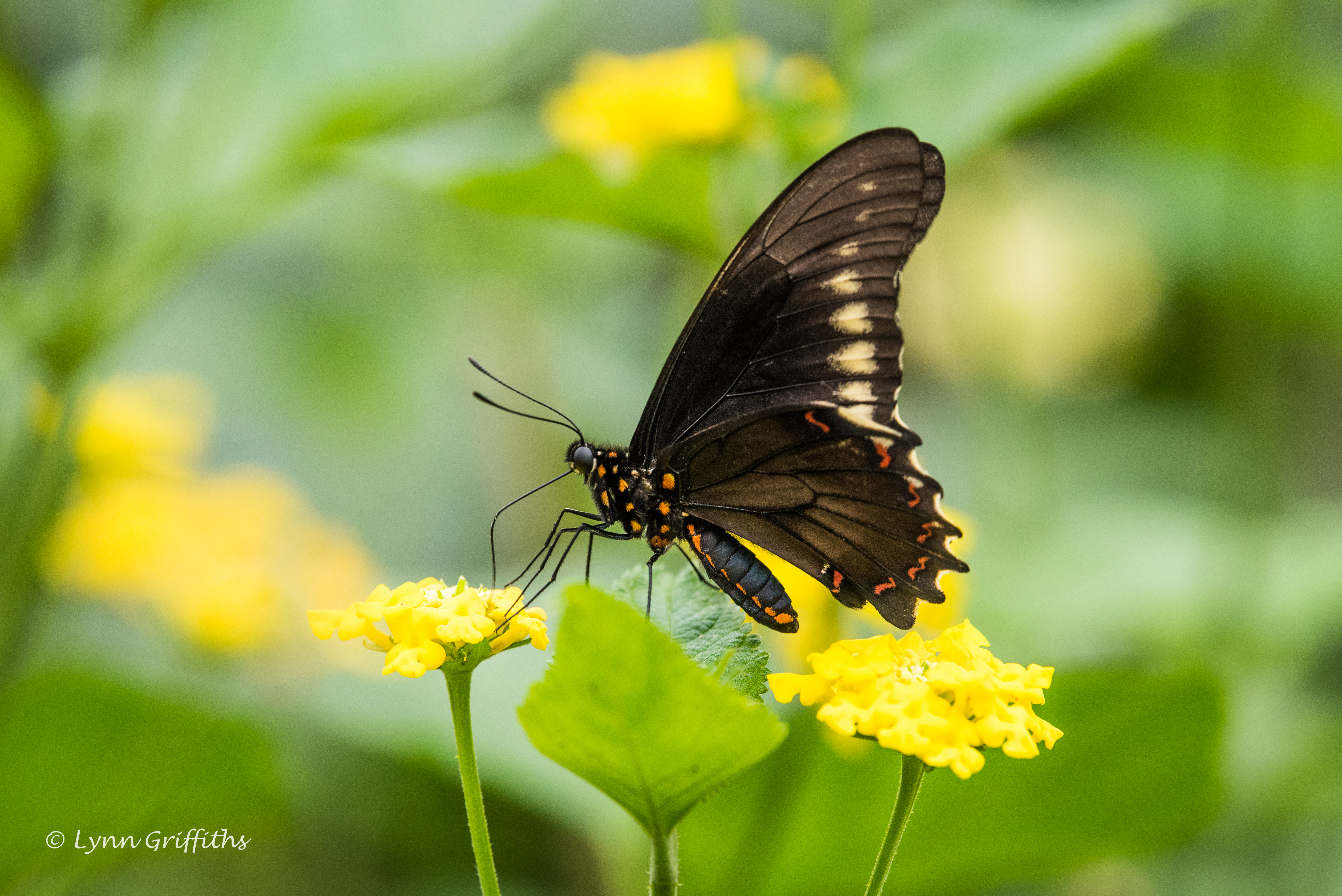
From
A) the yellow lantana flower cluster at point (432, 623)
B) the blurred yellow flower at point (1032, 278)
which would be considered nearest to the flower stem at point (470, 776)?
the yellow lantana flower cluster at point (432, 623)

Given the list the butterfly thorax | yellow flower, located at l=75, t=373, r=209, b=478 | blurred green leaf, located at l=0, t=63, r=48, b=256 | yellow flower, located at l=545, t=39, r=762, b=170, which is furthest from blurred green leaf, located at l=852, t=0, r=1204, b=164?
yellow flower, located at l=75, t=373, r=209, b=478

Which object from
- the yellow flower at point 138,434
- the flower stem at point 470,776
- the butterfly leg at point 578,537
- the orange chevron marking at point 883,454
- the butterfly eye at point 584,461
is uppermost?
the yellow flower at point 138,434

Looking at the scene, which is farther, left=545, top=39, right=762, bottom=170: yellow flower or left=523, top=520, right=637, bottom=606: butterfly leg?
left=545, top=39, right=762, bottom=170: yellow flower

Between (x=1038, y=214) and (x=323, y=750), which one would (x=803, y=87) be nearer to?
(x=323, y=750)

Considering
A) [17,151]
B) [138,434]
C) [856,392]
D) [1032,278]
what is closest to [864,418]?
[856,392]

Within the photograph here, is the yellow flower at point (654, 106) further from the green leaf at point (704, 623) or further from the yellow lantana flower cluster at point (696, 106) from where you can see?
the green leaf at point (704, 623)

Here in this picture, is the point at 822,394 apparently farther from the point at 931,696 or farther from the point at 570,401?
the point at 570,401

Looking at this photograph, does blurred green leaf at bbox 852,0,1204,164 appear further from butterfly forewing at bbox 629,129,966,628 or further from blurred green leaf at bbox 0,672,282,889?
blurred green leaf at bbox 0,672,282,889
